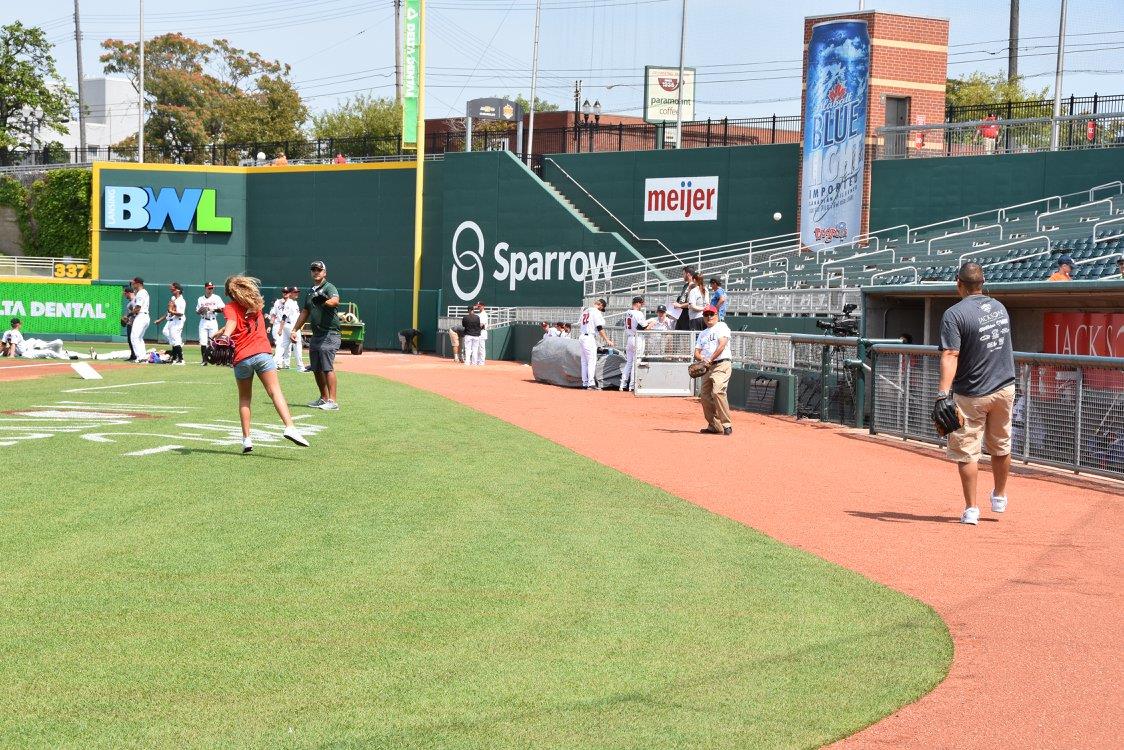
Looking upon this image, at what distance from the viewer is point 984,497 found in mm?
11242

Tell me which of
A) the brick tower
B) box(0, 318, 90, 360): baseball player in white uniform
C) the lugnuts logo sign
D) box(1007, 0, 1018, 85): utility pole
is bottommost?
box(0, 318, 90, 360): baseball player in white uniform

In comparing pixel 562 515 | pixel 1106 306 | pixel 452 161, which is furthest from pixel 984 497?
pixel 452 161

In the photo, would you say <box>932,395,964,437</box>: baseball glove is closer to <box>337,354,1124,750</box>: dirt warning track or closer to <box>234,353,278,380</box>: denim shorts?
<box>337,354,1124,750</box>: dirt warning track

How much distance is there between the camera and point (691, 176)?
38.7 metres

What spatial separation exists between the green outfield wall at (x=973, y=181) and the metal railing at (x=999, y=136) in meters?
0.39

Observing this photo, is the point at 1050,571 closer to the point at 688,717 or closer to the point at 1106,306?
the point at 688,717

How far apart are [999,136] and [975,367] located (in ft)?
86.8

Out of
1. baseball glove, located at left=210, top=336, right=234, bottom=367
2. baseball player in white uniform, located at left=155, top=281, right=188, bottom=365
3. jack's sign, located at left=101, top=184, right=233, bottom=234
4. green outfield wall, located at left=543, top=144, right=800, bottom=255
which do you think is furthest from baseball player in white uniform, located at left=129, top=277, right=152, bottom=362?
baseball glove, located at left=210, top=336, right=234, bottom=367

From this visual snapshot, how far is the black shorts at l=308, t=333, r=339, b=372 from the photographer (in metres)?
16.3

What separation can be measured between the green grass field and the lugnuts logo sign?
2732 centimetres

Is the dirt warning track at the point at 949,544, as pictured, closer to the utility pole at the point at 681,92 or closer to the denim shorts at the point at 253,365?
the denim shorts at the point at 253,365

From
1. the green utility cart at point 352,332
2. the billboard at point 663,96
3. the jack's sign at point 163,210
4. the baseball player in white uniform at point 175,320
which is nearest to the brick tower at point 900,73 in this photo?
the billboard at point 663,96

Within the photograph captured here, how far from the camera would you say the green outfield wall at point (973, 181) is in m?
31.8

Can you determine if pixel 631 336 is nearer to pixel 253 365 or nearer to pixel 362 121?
pixel 253 365
